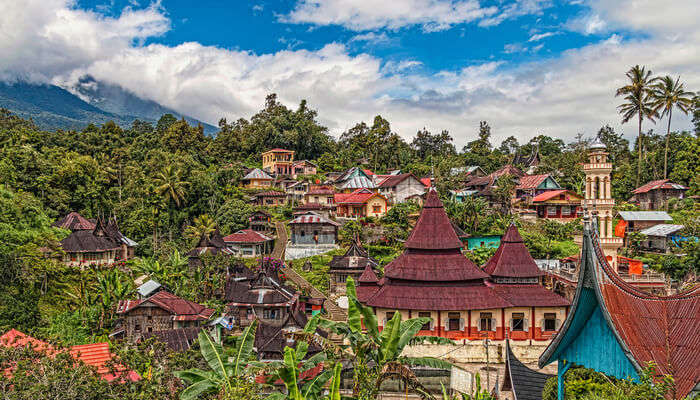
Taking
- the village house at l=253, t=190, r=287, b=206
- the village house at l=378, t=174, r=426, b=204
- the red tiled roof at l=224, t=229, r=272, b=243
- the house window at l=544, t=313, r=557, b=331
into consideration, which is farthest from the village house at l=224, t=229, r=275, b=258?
the house window at l=544, t=313, r=557, b=331

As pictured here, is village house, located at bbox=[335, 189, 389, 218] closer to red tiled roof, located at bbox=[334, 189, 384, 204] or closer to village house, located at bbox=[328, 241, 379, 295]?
red tiled roof, located at bbox=[334, 189, 384, 204]

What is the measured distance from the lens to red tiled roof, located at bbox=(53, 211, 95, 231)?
4506 cm

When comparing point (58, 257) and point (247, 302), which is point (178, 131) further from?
point (247, 302)

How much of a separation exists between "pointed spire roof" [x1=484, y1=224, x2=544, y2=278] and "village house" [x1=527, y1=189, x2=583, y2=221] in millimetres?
25766

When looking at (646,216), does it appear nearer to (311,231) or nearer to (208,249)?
(311,231)

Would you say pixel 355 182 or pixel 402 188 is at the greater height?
pixel 355 182

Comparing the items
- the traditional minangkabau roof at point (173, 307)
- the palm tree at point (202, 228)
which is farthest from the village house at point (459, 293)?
the palm tree at point (202, 228)

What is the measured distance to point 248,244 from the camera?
46562 millimetres

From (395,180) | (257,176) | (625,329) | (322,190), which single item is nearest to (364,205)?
(322,190)

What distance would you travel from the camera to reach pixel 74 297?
1315 inches

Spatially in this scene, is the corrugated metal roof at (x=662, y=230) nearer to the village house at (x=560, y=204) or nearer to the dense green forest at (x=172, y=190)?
the dense green forest at (x=172, y=190)

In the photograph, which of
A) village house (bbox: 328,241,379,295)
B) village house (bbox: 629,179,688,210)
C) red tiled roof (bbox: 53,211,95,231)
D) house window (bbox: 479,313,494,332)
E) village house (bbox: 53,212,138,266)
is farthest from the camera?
village house (bbox: 629,179,688,210)

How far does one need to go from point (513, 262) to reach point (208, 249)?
25100mm

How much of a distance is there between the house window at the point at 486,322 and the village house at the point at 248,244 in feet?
84.8
